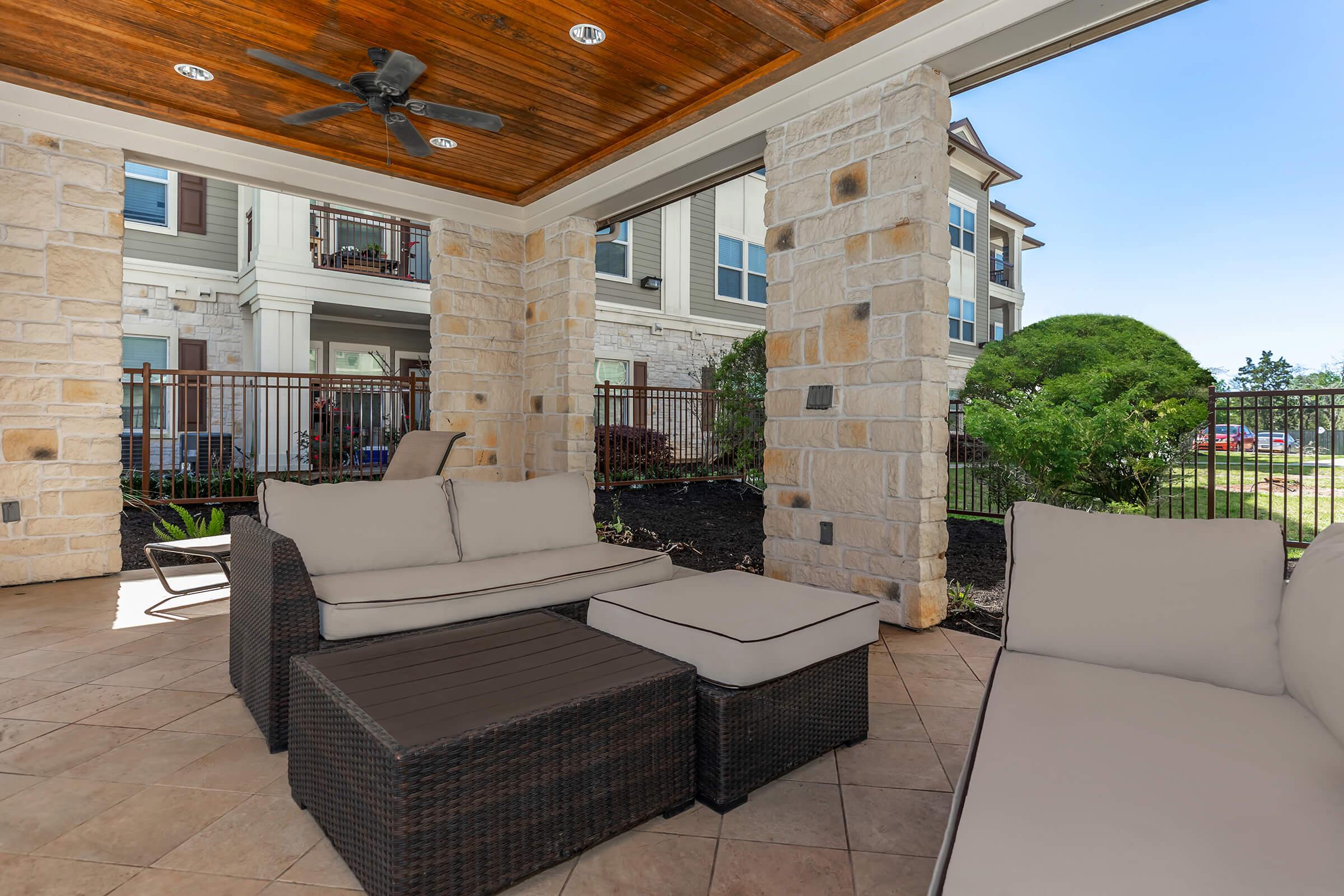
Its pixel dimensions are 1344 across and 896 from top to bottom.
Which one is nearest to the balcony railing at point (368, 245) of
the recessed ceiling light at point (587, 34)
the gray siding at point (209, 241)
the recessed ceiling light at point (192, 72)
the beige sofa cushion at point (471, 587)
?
the gray siding at point (209, 241)

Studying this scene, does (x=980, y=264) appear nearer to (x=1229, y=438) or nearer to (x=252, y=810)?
(x=1229, y=438)

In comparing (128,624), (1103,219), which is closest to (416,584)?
(128,624)

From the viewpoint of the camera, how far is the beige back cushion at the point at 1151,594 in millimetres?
1471

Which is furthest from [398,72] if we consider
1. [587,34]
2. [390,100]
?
[587,34]

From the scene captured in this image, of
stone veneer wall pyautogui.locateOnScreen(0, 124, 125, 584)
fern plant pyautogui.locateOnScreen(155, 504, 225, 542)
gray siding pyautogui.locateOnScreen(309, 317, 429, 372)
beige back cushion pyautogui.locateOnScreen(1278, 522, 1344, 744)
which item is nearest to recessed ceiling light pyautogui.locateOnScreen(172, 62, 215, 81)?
stone veneer wall pyautogui.locateOnScreen(0, 124, 125, 584)

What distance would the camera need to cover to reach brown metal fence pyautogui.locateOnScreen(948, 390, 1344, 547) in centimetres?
496

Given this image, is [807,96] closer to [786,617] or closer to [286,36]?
[286,36]

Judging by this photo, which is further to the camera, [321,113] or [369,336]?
[369,336]

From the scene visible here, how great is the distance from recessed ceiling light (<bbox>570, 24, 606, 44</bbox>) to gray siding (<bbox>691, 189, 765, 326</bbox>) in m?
8.52

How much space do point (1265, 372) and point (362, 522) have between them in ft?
39.3

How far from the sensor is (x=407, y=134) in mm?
3973

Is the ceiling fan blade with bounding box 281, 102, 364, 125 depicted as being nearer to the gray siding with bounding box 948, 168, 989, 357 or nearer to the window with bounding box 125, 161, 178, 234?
the window with bounding box 125, 161, 178, 234

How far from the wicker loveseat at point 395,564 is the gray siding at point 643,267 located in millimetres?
8228

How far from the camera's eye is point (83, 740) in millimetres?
2104
